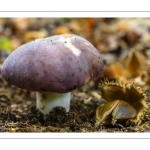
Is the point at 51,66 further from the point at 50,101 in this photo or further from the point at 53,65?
the point at 50,101

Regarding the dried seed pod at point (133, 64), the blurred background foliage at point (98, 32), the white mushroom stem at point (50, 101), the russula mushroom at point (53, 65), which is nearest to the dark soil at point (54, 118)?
the white mushroom stem at point (50, 101)

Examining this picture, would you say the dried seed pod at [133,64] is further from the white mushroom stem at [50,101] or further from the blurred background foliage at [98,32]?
the white mushroom stem at [50,101]

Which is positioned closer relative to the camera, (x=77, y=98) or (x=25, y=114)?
(x=25, y=114)

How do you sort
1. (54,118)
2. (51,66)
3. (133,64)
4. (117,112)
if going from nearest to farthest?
(51,66)
(117,112)
(54,118)
(133,64)

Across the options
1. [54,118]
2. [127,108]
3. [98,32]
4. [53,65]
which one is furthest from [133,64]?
[98,32]

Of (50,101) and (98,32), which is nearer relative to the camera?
(50,101)
